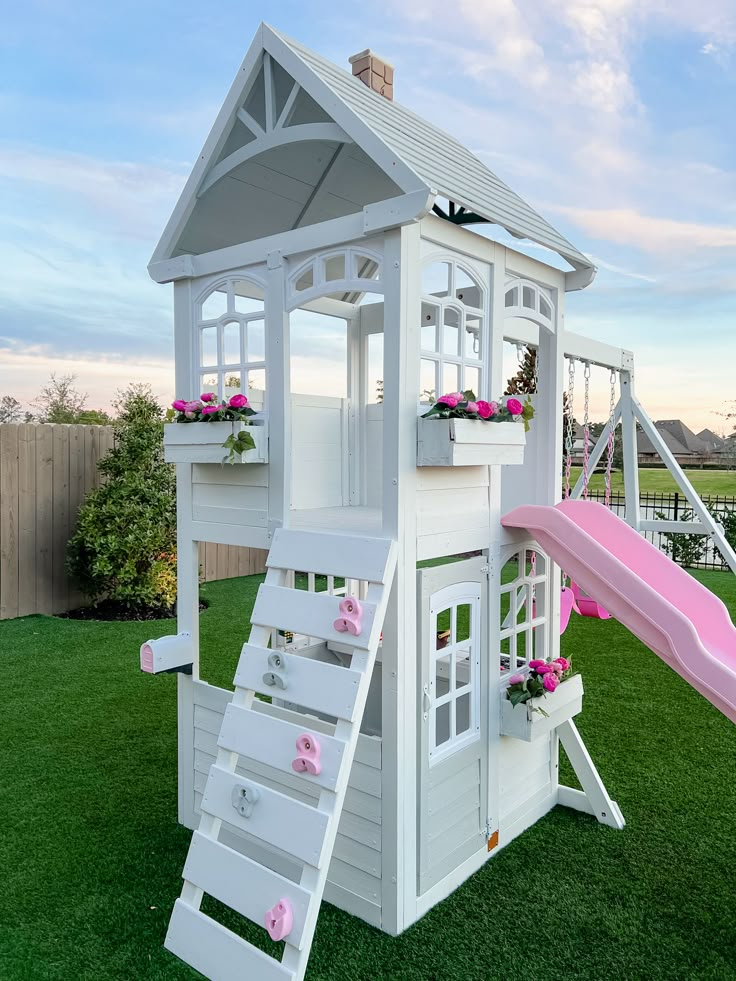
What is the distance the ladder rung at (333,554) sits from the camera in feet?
8.61

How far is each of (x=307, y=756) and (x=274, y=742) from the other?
21cm

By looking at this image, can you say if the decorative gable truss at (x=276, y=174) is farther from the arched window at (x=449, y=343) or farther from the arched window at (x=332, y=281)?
the arched window at (x=449, y=343)

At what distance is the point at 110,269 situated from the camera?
8680mm

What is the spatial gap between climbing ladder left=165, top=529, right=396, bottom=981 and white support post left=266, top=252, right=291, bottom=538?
0.27 metres

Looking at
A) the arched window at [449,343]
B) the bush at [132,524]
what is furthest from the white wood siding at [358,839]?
the bush at [132,524]

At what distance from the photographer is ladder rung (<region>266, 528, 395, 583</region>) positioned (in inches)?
103

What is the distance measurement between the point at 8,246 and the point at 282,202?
27.0ft

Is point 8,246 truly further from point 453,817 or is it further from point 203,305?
point 453,817

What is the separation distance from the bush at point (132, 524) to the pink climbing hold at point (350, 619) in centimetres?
562

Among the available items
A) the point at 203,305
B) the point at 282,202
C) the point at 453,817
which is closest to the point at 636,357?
the point at 282,202

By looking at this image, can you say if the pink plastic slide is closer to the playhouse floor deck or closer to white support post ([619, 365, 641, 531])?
the playhouse floor deck

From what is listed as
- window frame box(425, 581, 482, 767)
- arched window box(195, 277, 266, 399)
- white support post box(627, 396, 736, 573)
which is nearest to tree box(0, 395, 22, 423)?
arched window box(195, 277, 266, 399)

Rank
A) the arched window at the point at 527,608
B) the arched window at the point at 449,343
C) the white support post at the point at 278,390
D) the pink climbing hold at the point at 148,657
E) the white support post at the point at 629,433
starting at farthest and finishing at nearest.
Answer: the white support post at the point at 629,433
the arched window at the point at 527,608
the pink climbing hold at the point at 148,657
the white support post at the point at 278,390
the arched window at the point at 449,343

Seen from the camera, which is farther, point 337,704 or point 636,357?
point 636,357
